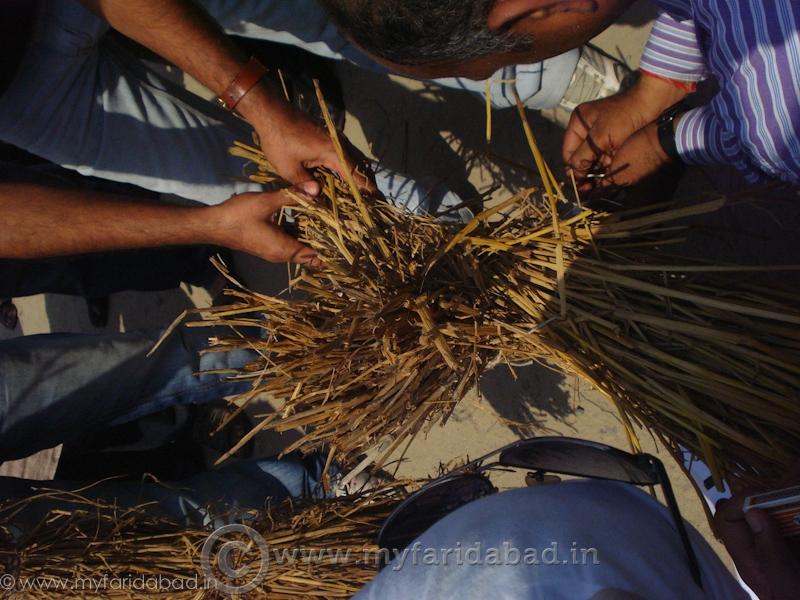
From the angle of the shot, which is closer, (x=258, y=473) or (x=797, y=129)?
(x=797, y=129)

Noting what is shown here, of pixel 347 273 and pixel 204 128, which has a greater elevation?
pixel 204 128

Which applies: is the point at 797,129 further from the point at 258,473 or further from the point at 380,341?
the point at 258,473

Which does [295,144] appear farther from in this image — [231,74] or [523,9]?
[523,9]

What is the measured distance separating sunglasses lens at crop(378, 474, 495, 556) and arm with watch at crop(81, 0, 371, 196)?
61 cm

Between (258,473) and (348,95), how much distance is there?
4.36 ft

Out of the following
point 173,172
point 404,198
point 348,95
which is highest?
point 348,95

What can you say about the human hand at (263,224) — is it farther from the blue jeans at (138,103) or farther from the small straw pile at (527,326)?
the blue jeans at (138,103)

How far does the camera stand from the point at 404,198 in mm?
1735

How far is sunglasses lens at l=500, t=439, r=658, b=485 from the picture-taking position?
3.43 feet

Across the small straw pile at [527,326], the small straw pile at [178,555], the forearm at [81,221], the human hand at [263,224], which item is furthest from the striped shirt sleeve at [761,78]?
the small straw pile at [178,555]

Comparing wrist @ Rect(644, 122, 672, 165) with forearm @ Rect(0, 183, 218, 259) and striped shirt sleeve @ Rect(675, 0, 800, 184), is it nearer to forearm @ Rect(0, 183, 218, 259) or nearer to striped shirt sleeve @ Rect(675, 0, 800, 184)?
striped shirt sleeve @ Rect(675, 0, 800, 184)

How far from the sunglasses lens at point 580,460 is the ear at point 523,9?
68 cm

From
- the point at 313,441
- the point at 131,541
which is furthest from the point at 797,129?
the point at 131,541

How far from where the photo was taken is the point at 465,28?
833mm
